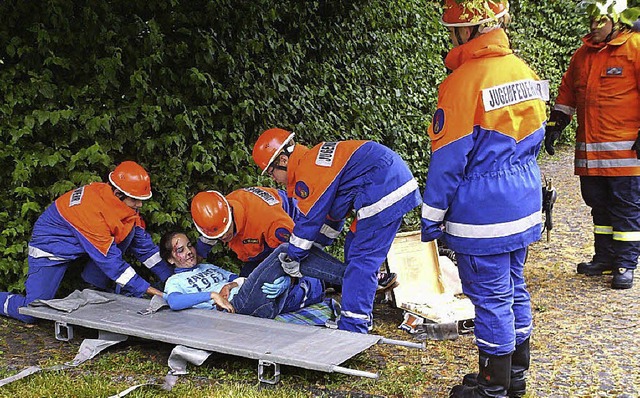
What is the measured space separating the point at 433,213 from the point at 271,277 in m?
1.56

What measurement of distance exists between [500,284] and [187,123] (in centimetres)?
309

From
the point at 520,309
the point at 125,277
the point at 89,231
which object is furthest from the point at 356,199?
the point at 89,231

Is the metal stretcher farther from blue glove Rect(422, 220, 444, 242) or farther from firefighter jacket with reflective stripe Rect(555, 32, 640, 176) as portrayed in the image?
firefighter jacket with reflective stripe Rect(555, 32, 640, 176)

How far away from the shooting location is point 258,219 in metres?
5.45

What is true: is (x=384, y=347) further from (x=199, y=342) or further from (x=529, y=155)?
(x=529, y=155)

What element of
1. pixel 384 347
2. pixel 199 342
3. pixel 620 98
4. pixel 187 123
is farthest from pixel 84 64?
pixel 620 98

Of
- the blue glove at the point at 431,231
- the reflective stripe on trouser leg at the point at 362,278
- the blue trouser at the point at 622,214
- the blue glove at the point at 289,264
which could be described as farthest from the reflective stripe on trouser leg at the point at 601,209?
the blue glove at the point at 431,231

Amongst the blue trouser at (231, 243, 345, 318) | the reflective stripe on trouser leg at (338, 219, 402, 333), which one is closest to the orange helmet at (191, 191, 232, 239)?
the blue trouser at (231, 243, 345, 318)

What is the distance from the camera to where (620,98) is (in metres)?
6.36

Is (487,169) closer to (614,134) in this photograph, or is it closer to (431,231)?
(431,231)

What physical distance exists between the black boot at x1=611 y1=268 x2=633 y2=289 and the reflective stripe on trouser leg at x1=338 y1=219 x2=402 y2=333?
8.26ft

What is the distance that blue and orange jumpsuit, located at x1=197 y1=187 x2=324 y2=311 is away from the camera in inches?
213

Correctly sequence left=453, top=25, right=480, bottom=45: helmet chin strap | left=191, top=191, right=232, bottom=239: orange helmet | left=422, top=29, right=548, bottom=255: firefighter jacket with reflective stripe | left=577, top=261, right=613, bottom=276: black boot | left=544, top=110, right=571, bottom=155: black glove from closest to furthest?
1. left=422, top=29, right=548, bottom=255: firefighter jacket with reflective stripe
2. left=453, top=25, right=480, bottom=45: helmet chin strap
3. left=191, top=191, right=232, bottom=239: orange helmet
4. left=577, top=261, right=613, bottom=276: black boot
5. left=544, top=110, right=571, bottom=155: black glove

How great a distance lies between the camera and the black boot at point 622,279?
635 cm
